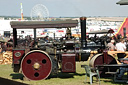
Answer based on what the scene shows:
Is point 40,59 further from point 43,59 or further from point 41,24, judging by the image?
point 41,24

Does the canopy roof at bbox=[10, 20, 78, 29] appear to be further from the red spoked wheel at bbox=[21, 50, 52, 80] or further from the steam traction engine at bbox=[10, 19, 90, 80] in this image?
the red spoked wheel at bbox=[21, 50, 52, 80]

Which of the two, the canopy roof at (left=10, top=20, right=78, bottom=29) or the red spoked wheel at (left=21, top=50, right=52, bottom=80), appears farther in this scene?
the canopy roof at (left=10, top=20, right=78, bottom=29)

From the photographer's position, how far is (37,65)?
9422mm

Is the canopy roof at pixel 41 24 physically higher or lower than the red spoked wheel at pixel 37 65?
higher

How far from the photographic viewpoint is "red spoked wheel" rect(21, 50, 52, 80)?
371 inches

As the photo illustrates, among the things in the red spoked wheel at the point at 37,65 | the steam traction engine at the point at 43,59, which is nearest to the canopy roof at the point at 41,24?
the steam traction engine at the point at 43,59

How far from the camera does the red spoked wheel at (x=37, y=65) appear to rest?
371 inches

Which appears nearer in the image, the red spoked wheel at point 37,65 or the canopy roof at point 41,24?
the red spoked wheel at point 37,65

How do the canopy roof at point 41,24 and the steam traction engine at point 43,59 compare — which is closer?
the steam traction engine at point 43,59

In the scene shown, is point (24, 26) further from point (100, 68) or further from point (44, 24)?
point (100, 68)

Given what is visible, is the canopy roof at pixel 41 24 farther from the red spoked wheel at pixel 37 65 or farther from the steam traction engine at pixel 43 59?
the red spoked wheel at pixel 37 65

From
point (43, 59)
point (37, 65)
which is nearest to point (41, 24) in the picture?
point (43, 59)

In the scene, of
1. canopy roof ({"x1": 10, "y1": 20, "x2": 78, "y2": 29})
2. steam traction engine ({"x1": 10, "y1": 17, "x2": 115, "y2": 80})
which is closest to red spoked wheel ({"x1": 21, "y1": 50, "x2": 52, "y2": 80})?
steam traction engine ({"x1": 10, "y1": 17, "x2": 115, "y2": 80})

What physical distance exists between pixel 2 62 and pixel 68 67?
25.8ft
